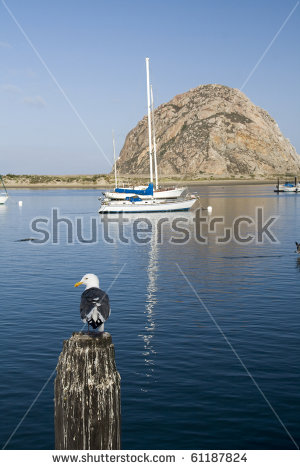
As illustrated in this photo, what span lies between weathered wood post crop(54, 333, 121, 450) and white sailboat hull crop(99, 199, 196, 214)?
7107cm

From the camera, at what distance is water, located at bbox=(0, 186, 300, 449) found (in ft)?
38.0

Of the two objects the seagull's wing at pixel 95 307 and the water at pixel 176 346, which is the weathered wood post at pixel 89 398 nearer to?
the seagull's wing at pixel 95 307

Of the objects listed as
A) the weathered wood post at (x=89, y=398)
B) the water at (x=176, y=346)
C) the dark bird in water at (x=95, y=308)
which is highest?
the dark bird in water at (x=95, y=308)

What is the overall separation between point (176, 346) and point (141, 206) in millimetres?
61952

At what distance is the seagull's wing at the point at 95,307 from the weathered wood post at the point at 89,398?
97.0 inches

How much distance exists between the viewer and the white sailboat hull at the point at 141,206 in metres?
78.5

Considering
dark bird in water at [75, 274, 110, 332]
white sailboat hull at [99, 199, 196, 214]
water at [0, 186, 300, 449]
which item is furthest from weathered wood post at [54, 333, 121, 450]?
white sailboat hull at [99, 199, 196, 214]

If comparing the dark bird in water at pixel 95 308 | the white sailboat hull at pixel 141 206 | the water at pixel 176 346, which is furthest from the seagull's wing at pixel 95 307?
the white sailboat hull at pixel 141 206

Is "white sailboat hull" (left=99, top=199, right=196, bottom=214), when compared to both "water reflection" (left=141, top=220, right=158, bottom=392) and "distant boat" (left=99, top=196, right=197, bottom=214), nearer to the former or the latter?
"distant boat" (left=99, top=196, right=197, bottom=214)

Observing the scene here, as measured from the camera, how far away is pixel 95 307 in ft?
32.2

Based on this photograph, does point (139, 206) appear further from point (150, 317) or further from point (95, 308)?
point (95, 308)

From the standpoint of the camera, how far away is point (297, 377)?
14242 mm
